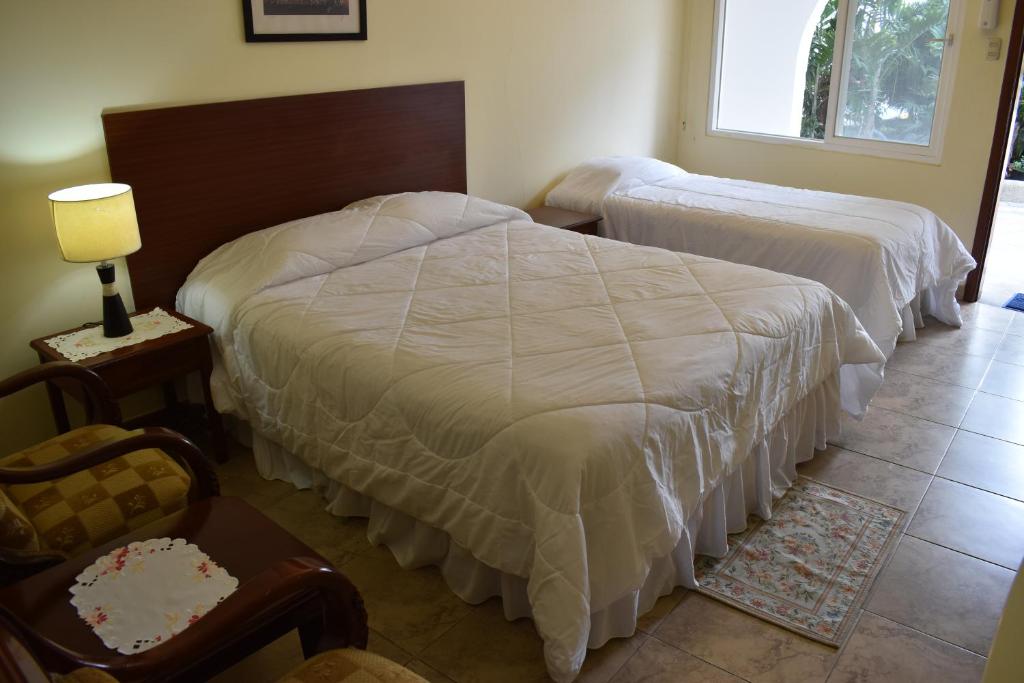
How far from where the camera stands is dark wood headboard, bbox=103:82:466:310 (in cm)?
272

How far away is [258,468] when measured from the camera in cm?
273

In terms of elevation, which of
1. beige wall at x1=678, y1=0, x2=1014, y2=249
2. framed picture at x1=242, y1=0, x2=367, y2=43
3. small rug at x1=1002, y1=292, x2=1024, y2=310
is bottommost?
small rug at x1=1002, y1=292, x2=1024, y2=310

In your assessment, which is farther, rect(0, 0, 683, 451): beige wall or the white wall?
the white wall

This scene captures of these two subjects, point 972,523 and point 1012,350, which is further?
point 1012,350

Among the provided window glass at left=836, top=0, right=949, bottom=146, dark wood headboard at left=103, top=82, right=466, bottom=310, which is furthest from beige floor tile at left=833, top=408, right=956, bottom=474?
dark wood headboard at left=103, top=82, right=466, bottom=310

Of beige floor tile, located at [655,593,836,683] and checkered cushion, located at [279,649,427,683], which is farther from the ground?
checkered cushion, located at [279,649,427,683]

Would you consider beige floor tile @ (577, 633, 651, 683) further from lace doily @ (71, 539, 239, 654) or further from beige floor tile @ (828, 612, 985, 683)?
lace doily @ (71, 539, 239, 654)

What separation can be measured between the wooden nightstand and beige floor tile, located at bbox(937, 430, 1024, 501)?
8.26 feet

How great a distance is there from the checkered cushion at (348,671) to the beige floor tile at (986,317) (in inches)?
143

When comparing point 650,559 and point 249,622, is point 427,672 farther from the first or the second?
point 249,622

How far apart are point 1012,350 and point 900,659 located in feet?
7.67

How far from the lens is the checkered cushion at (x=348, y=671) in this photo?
137 cm

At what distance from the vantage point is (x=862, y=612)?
6.93ft

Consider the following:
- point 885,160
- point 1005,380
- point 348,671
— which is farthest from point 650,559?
point 885,160
